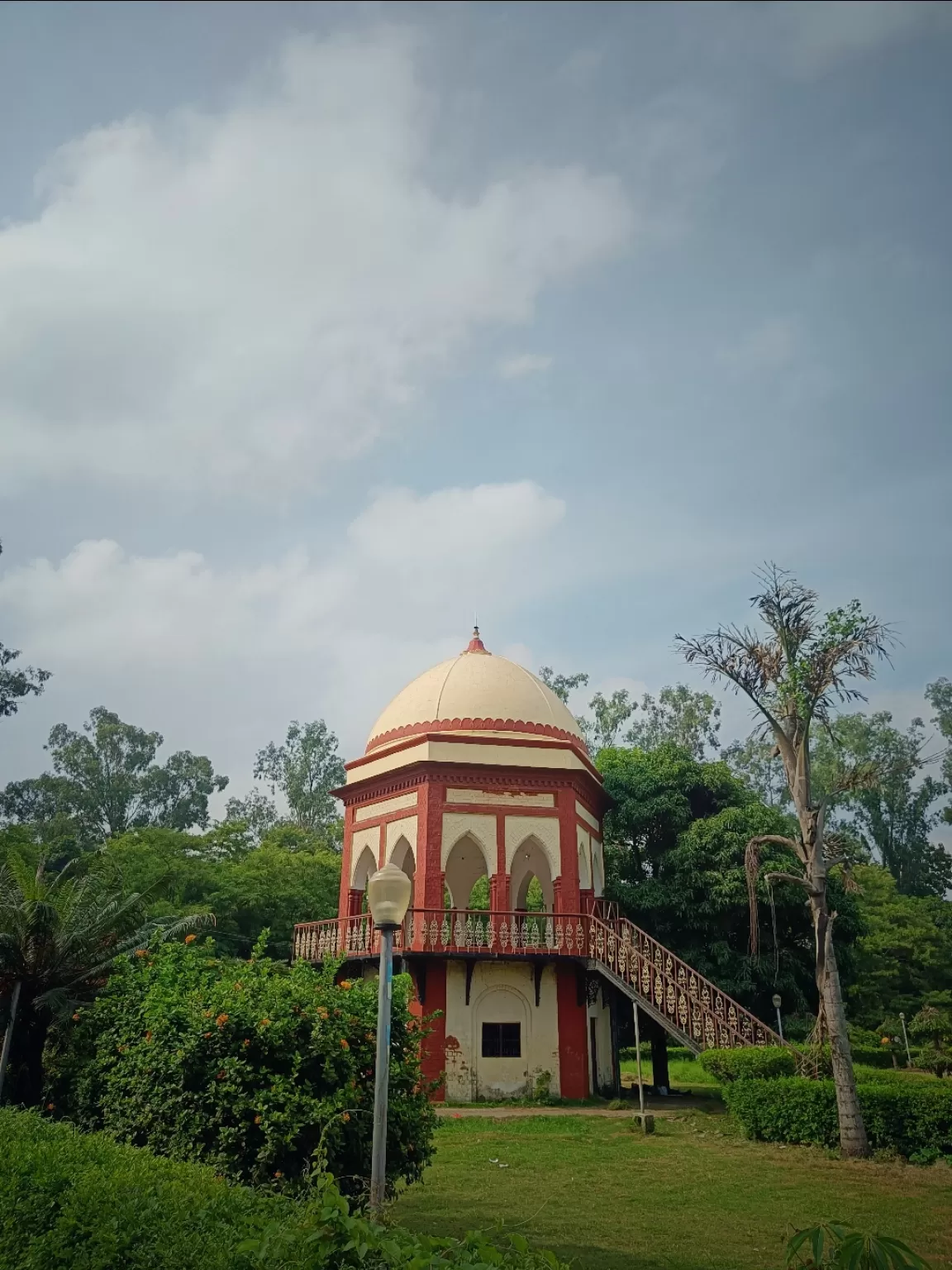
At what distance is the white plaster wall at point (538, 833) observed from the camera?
64.5 feet

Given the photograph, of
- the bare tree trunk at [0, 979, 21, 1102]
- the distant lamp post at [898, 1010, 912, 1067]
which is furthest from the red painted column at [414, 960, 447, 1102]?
the distant lamp post at [898, 1010, 912, 1067]

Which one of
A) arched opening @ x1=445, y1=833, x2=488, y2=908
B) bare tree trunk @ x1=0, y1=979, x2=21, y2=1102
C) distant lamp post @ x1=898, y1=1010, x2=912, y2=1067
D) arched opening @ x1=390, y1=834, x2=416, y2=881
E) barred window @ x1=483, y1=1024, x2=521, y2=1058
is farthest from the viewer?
distant lamp post @ x1=898, y1=1010, x2=912, y2=1067

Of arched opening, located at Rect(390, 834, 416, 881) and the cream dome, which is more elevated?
the cream dome

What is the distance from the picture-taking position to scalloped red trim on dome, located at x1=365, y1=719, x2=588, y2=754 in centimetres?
2092

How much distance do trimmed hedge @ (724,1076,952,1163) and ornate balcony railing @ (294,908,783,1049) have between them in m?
2.19

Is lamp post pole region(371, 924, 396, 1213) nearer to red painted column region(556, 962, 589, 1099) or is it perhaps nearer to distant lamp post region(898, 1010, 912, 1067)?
red painted column region(556, 962, 589, 1099)

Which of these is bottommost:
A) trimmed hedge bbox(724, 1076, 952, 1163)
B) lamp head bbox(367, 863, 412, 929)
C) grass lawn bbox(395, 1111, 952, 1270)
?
grass lawn bbox(395, 1111, 952, 1270)

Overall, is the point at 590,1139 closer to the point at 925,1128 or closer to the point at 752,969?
the point at 925,1128

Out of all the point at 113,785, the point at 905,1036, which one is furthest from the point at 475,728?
the point at 113,785

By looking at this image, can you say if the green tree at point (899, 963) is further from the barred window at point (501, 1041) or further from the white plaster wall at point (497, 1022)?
the barred window at point (501, 1041)

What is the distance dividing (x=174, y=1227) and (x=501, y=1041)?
48.8 ft

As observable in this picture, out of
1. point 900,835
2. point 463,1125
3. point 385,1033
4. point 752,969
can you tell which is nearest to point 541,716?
point 752,969

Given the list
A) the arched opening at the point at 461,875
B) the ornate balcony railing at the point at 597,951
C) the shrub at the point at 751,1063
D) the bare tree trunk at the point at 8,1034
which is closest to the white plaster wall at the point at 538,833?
the ornate balcony railing at the point at 597,951

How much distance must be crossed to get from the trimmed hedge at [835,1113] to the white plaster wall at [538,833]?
5867 mm
